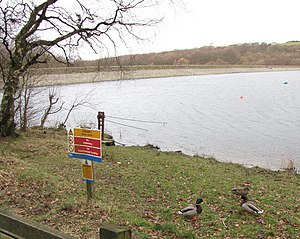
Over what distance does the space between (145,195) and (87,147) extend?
2589 millimetres

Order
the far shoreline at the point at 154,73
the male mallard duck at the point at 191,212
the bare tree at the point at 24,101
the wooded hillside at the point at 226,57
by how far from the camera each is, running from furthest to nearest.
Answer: the wooded hillside at the point at 226,57 < the far shoreline at the point at 154,73 < the bare tree at the point at 24,101 < the male mallard duck at the point at 191,212

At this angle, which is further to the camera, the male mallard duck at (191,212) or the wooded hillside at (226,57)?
the wooded hillside at (226,57)

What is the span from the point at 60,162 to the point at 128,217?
5212 mm

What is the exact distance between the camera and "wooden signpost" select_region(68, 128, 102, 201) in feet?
17.4

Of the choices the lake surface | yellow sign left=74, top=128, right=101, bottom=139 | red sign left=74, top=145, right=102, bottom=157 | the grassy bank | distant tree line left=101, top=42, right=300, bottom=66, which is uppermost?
distant tree line left=101, top=42, right=300, bottom=66

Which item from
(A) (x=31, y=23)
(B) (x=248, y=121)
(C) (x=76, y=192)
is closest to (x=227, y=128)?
(B) (x=248, y=121)

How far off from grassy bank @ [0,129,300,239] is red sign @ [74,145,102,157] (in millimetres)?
A: 914

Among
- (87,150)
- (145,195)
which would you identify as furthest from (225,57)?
(87,150)

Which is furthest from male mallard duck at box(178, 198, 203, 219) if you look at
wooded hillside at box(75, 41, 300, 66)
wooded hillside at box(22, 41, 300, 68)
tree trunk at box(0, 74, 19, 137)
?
wooded hillside at box(75, 41, 300, 66)

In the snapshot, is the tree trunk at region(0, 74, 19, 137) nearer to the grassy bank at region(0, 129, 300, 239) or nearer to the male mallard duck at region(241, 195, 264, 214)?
the grassy bank at region(0, 129, 300, 239)

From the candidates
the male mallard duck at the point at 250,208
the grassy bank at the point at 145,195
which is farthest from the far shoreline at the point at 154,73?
the male mallard duck at the point at 250,208

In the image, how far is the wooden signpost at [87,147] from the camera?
530 cm

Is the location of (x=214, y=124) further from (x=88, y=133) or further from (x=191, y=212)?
(x=88, y=133)

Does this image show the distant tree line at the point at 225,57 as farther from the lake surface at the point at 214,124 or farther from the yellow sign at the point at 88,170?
the yellow sign at the point at 88,170
